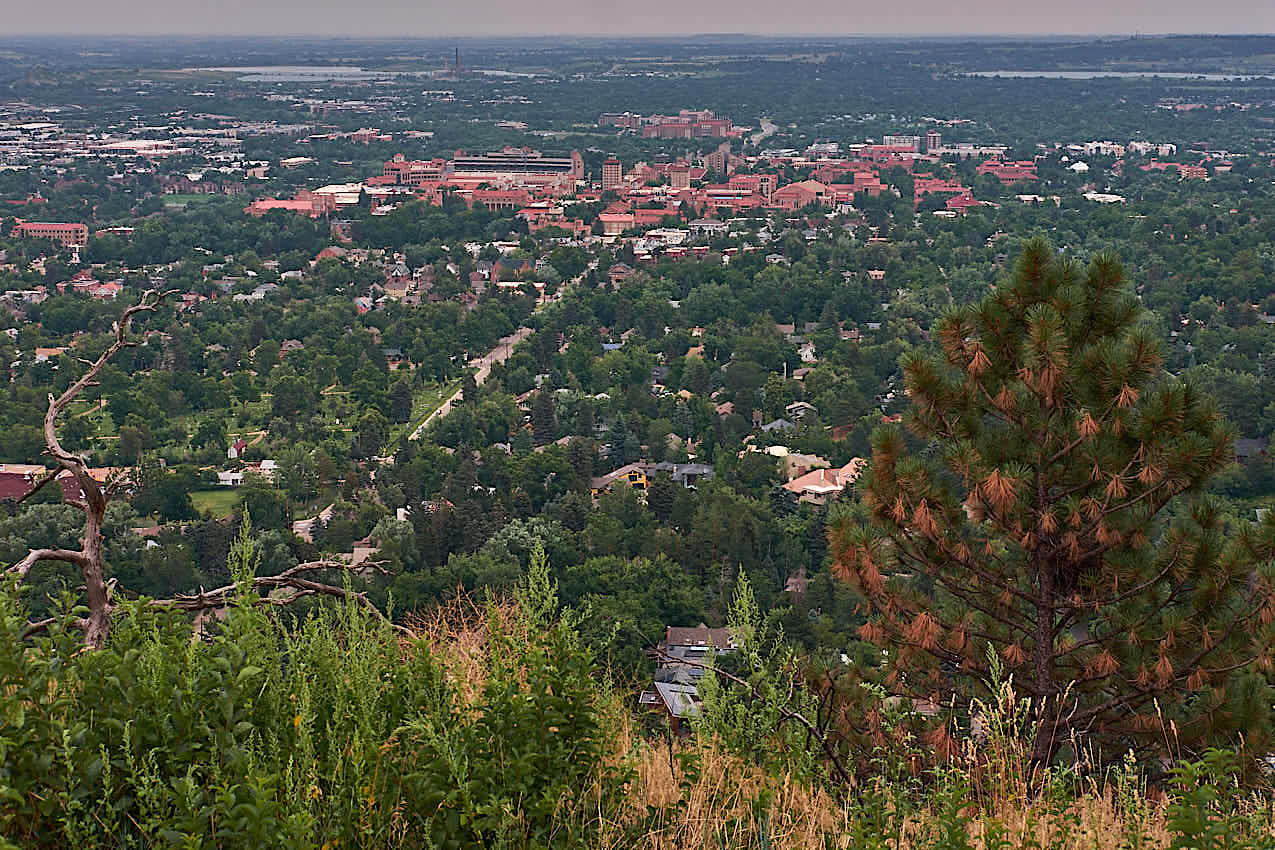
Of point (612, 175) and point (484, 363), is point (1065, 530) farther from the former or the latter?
point (612, 175)

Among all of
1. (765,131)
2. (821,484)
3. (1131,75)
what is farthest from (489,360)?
(1131,75)

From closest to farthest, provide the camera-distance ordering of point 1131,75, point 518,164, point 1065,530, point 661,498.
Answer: point 1065,530, point 661,498, point 518,164, point 1131,75

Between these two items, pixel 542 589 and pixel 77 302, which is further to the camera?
pixel 77 302

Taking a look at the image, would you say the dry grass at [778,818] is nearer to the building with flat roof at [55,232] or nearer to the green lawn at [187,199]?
the building with flat roof at [55,232]

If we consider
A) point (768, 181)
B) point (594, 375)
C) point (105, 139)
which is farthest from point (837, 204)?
→ point (105, 139)

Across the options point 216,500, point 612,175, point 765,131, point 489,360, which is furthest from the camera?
point 765,131

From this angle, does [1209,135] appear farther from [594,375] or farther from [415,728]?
Result: [415,728]

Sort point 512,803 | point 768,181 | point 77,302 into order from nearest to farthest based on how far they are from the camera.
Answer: point 512,803 → point 77,302 → point 768,181
